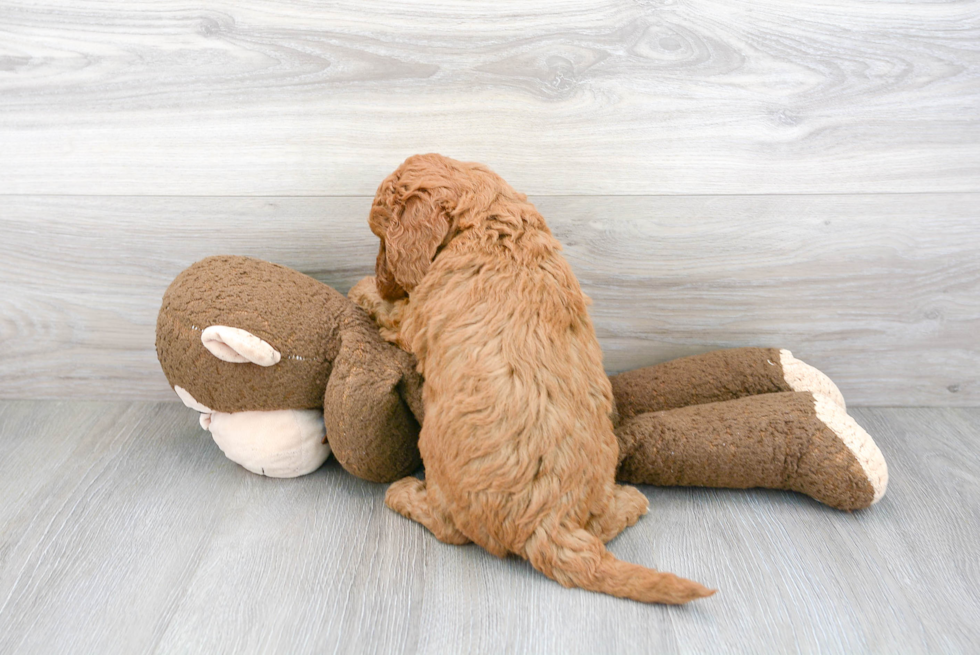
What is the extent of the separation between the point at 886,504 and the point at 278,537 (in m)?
0.95

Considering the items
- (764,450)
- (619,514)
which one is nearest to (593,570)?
(619,514)

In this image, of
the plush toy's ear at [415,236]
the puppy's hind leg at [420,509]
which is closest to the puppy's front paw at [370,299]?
the plush toy's ear at [415,236]

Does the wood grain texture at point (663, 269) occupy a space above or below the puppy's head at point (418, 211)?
below

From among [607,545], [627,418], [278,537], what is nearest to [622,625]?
[607,545]

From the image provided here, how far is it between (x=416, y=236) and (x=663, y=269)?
1.71 feet

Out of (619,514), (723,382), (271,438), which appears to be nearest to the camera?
(619,514)

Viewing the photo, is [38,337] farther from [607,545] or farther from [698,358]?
[698,358]

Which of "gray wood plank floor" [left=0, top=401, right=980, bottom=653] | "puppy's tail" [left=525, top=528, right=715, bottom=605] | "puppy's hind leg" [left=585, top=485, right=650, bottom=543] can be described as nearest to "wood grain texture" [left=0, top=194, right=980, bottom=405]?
"gray wood plank floor" [left=0, top=401, right=980, bottom=653]

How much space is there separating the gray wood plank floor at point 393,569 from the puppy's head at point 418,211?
392 millimetres

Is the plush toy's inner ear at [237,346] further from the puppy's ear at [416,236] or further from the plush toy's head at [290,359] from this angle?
the puppy's ear at [416,236]

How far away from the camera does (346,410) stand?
3.38ft

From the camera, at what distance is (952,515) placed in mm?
1084

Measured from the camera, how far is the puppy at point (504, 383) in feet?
2.93

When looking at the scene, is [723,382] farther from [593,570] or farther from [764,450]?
[593,570]
